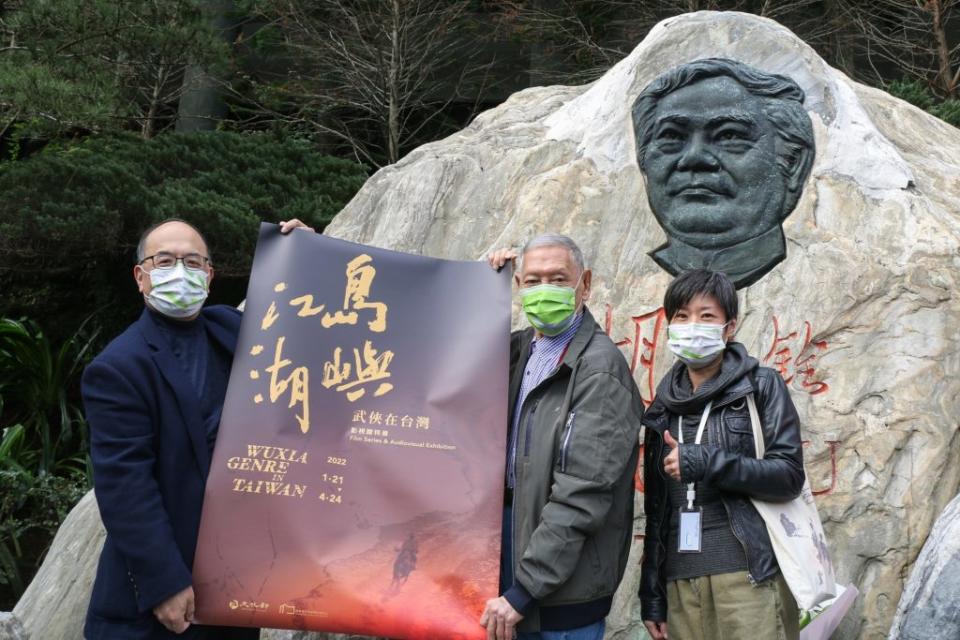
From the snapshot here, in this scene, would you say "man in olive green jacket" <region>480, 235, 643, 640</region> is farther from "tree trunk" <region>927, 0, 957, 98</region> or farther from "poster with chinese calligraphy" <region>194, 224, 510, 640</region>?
"tree trunk" <region>927, 0, 957, 98</region>

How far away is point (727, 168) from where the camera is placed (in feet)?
12.7

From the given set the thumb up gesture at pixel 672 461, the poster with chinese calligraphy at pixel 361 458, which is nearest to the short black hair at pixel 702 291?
the thumb up gesture at pixel 672 461

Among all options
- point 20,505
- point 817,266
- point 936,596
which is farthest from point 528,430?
point 20,505

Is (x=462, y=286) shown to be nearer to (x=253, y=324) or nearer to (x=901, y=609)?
(x=253, y=324)

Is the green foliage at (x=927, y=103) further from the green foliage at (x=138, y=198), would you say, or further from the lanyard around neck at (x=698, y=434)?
the lanyard around neck at (x=698, y=434)

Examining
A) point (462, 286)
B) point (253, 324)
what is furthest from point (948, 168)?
point (253, 324)

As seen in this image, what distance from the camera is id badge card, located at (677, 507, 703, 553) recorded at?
108 inches

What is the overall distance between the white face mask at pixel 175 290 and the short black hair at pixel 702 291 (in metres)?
1.30

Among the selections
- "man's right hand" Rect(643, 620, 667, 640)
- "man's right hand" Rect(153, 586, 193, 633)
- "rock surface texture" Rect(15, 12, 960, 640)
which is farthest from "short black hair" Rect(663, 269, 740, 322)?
"man's right hand" Rect(153, 586, 193, 633)

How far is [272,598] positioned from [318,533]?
0.21 meters

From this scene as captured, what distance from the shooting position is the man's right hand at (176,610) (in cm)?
283

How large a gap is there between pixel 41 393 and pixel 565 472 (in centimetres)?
576

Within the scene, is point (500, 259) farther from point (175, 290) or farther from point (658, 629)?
point (658, 629)

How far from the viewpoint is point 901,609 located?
2.23 meters
